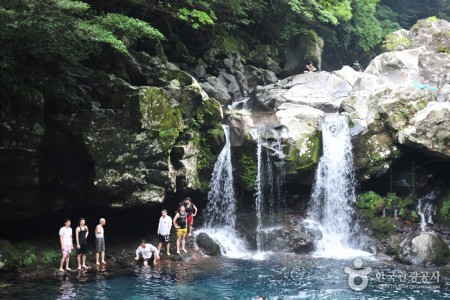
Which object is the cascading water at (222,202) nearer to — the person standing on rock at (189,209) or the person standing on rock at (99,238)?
the person standing on rock at (189,209)

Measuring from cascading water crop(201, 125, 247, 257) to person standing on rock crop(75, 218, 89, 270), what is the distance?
601 centimetres

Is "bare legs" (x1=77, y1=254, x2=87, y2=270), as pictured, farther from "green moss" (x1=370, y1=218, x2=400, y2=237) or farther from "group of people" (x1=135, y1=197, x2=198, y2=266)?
"green moss" (x1=370, y1=218, x2=400, y2=237)

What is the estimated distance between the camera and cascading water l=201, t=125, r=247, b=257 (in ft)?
68.5

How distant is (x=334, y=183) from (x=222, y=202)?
217 inches

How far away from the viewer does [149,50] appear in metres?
23.0

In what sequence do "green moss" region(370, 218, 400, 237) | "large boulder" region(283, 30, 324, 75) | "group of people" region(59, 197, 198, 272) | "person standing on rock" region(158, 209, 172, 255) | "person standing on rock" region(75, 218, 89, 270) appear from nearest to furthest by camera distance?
"group of people" region(59, 197, 198, 272)
"person standing on rock" region(75, 218, 89, 270)
"person standing on rock" region(158, 209, 172, 255)
"green moss" region(370, 218, 400, 237)
"large boulder" region(283, 30, 324, 75)

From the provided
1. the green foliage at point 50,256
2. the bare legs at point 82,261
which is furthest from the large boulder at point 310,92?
the green foliage at point 50,256

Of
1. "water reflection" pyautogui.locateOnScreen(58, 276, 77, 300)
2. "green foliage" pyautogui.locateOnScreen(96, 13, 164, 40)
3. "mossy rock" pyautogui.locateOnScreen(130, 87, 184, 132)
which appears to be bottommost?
"water reflection" pyautogui.locateOnScreen(58, 276, 77, 300)

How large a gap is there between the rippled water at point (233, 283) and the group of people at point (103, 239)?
0.67 meters

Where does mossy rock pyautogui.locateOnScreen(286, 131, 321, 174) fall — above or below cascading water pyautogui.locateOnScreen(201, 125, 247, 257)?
above

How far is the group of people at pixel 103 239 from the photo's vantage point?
15727mm

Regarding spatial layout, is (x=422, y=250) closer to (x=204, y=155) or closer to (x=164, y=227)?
(x=204, y=155)

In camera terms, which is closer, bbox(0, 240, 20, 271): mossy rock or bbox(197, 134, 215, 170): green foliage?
bbox(0, 240, 20, 271): mossy rock

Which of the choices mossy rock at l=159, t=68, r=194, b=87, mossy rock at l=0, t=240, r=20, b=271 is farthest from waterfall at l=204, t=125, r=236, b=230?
mossy rock at l=0, t=240, r=20, b=271
